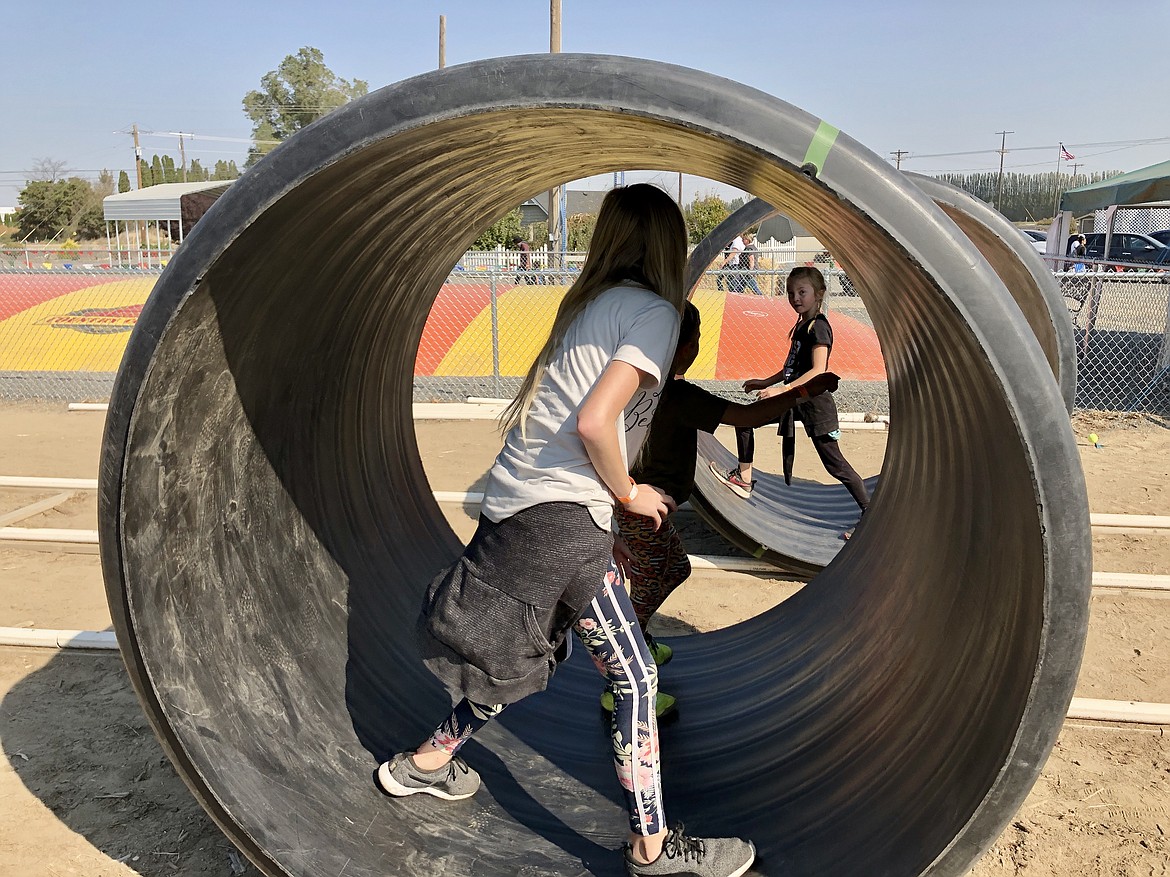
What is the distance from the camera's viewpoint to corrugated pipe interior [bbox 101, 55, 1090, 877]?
224cm

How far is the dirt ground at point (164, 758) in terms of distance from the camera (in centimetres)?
353

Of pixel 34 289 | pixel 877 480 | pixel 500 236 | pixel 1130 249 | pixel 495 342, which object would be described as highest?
pixel 500 236

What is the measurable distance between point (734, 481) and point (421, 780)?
4.73m

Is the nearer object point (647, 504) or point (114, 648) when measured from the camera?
point (647, 504)

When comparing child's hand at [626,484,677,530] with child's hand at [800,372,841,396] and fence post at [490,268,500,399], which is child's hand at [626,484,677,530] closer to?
child's hand at [800,372,841,396]

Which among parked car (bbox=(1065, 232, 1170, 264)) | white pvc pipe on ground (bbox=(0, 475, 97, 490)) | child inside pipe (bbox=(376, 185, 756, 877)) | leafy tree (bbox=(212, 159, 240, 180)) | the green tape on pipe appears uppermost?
leafy tree (bbox=(212, 159, 240, 180))

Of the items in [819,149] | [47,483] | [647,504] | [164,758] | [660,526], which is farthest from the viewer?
[47,483]

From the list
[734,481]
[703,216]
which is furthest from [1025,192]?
[734,481]

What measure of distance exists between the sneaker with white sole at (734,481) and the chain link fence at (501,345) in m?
4.86

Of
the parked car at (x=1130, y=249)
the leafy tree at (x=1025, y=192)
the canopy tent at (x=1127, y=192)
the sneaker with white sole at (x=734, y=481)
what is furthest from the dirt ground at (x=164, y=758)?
the leafy tree at (x=1025, y=192)

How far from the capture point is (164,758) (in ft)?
13.6

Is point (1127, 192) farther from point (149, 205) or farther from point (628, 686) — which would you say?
point (149, 205)

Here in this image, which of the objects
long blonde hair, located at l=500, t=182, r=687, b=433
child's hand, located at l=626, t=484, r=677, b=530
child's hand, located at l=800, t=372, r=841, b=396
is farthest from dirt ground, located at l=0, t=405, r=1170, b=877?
long blonde hair, located at l=500, t=182, r=687, b=433

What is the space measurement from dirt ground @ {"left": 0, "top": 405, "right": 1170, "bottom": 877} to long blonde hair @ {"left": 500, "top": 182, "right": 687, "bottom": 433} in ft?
7.37
